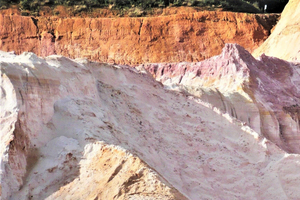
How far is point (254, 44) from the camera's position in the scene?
3300 centimetres

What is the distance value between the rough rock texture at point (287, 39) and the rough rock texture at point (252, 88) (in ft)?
10.5

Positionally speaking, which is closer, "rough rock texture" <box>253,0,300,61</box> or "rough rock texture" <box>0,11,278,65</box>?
"rough rock texture" <box>253,0,300,61</box>

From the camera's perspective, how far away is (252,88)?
1991 centimetres

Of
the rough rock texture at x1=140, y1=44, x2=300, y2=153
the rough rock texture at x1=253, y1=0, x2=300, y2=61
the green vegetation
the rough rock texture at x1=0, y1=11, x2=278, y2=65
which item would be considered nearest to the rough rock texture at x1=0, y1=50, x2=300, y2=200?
the rough rock texture at x1=140, y1=44, x2=300, y2=153

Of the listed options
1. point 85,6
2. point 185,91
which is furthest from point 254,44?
point 185,91

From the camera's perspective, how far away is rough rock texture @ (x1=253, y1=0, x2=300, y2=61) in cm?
2595

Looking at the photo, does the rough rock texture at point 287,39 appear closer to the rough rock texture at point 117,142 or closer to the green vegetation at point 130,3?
the green vegetation at point 130,3

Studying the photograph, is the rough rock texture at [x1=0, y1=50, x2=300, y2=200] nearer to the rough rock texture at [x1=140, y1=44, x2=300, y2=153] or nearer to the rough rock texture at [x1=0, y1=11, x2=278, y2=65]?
the rough rock texture at [x1=140, y1=44, x2=300, y2=153]

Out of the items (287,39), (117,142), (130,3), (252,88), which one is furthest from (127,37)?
(117,142)

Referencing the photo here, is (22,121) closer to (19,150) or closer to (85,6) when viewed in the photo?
(19,150)

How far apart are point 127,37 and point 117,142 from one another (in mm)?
22285

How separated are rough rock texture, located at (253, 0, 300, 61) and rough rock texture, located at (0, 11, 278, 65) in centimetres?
341

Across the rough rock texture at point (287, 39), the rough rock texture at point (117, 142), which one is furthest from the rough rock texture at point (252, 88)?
the rough rock texture at point (287, 39)

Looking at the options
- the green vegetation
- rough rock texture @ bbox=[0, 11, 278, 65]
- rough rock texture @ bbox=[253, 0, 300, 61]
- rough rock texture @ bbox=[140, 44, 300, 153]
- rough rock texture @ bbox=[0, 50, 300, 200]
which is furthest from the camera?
the green vegetation
